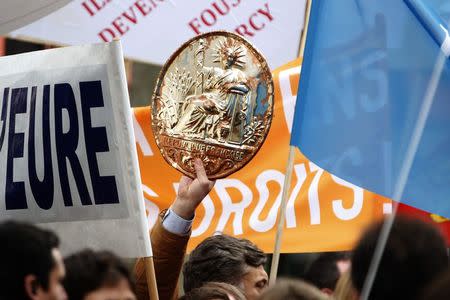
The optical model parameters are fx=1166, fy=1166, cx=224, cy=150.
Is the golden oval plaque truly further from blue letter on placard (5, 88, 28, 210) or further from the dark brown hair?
blue letter on placard (5, 88, 28, 210)

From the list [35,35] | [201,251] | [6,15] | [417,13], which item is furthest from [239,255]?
[35,35]

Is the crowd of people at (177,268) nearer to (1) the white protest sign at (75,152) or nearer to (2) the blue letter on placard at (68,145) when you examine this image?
(1) the white protest sign at (75,152)

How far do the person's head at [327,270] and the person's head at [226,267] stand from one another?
1191mm

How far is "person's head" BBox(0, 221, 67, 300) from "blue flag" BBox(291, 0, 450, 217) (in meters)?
1.41

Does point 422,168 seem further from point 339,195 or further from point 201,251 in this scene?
point 339,195

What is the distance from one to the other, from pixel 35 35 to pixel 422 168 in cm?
411

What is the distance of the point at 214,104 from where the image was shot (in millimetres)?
4906

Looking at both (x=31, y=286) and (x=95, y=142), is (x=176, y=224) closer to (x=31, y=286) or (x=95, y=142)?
(x=95, y=142)

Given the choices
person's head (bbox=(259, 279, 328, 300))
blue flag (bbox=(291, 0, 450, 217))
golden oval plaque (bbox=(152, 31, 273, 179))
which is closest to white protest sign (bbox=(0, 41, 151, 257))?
golden oval plaque (bbox=(152, 31, 273, 179))

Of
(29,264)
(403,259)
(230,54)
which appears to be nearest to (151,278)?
(230,54)

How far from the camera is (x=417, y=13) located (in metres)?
4.59

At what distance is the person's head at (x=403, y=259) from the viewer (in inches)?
123

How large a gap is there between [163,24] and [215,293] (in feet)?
11.7

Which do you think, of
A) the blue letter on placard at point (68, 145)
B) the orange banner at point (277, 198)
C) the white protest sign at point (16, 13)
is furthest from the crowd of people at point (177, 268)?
the white protest sign at point (16, 13)
